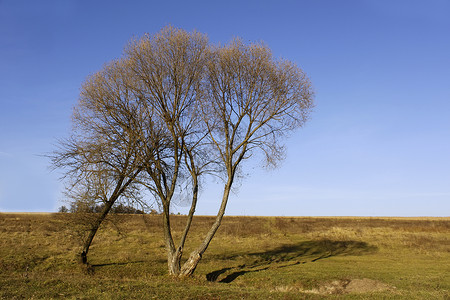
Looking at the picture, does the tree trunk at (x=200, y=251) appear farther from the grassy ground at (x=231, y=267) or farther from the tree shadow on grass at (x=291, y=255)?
the tree shadow on grass at (x=291, y=255)

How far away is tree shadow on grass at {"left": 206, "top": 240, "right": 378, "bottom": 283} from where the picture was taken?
20.0m

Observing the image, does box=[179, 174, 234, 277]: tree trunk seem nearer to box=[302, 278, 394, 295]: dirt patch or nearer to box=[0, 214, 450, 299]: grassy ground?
box=[0, 214, 450, 299]: grassy ground

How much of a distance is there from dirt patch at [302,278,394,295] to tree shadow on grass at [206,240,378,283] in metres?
4.86

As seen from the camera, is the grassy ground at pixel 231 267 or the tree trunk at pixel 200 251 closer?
the grassy ground at pixel 231 267

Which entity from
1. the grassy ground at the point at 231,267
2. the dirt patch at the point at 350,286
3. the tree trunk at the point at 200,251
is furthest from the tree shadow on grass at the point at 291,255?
the dirt patch at the point at 350,286

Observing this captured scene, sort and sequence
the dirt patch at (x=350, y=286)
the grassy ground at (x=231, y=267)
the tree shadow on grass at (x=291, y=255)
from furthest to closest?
1. the tree shadow on grass at (x=291, y=255)
2. the dirt patch at (x=350, y=286)
3. the grassy ground at (x=231, y=267)

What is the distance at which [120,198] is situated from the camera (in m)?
19.1

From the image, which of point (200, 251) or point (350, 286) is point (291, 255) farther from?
point (200, 251)

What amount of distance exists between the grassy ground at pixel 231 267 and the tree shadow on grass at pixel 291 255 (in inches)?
2.9

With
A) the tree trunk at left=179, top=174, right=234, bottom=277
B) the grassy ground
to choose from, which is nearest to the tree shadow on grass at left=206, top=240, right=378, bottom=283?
the grassy ground

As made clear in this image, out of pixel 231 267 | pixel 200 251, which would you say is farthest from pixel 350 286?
pixel 231 267

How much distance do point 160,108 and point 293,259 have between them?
15140mm

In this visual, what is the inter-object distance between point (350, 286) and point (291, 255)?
11.9 m

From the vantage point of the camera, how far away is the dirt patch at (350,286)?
48.9 feet
